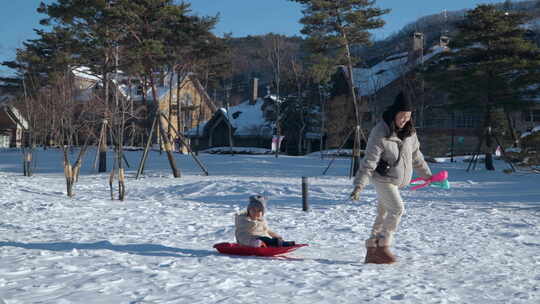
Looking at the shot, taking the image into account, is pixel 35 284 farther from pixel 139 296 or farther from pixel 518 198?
pixel 518 198

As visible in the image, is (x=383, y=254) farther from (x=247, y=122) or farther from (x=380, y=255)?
(x=247, y=122)

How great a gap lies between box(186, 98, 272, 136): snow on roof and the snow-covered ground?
3230 cm

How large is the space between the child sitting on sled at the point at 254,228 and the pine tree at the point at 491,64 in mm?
18961

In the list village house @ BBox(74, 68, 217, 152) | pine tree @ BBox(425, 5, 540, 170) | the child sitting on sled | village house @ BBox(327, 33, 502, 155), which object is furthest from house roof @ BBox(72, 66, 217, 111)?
pine tree @ BBox(425, 5, 540, 170)

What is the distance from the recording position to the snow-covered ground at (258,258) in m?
4.23

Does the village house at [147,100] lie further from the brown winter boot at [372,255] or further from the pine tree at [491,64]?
the brown winter boot at [372,255]

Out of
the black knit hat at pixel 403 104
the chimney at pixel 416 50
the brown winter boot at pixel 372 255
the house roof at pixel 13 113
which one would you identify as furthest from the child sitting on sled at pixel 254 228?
the chimney at pixel 416 50

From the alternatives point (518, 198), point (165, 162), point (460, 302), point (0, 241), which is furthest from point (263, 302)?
point (165, 162)

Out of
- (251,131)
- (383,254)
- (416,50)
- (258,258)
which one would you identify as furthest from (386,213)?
(251,131)

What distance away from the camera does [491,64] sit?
72.5 feet

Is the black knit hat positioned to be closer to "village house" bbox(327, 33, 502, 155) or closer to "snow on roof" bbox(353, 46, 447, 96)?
"village house" bbox(327, 33, 502, 155)

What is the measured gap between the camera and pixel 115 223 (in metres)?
8.48

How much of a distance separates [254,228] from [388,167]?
1749 mm

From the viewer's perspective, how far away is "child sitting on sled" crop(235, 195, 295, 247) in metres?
5.95
